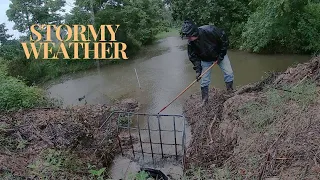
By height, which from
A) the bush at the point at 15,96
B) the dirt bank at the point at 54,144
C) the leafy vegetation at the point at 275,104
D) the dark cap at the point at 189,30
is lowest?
the dirt bank at the point at 54,144

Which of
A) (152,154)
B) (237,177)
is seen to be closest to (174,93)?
(152,154)

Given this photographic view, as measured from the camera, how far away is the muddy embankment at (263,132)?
2783mm

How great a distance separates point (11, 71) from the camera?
9.79m

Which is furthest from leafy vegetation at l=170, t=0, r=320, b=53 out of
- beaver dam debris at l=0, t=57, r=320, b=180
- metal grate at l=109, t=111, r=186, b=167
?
metal grate at l=109, t=111, r=186, b=167

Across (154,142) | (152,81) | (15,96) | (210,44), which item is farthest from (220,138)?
(152,81)

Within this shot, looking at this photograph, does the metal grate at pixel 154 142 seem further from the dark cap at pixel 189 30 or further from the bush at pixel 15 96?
the bush at pixel 15 96

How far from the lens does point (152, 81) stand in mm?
8398

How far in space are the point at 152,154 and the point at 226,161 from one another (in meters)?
1.29

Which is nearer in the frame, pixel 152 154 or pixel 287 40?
pixel 152 154

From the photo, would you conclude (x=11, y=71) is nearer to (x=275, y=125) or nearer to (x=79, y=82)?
(x=79, y=82)

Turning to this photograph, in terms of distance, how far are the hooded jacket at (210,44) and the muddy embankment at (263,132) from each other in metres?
0.71

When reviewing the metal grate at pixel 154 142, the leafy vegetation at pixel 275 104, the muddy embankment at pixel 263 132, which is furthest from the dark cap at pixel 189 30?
the leafy vegetation at pixel 275 104

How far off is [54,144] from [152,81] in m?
4.65

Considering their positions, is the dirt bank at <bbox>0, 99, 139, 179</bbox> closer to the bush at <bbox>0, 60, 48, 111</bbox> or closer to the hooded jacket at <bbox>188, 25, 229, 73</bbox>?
the bush at <bbox>0, 60, 48, 111</bbox>
